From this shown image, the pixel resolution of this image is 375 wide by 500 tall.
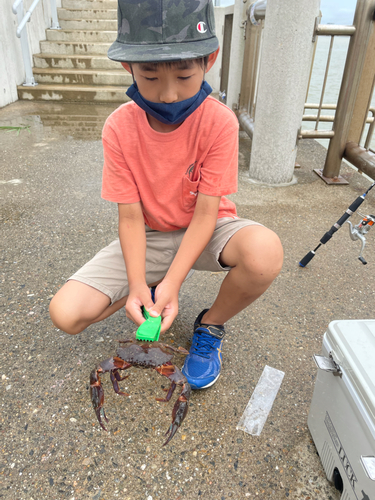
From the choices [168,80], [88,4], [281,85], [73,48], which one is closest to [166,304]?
[168,80]

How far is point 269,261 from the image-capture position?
149 centimetres

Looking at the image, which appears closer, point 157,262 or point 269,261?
point 269,261

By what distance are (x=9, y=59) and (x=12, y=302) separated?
5.49 metres

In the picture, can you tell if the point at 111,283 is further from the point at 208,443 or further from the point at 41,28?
the point at 41,28

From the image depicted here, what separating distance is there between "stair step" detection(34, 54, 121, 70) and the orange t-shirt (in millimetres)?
6166

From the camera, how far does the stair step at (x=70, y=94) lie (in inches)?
250

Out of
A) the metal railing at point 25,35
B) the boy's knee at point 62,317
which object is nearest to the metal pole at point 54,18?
the metal railing at point 25,35

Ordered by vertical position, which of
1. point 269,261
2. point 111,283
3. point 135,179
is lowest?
point 111,283

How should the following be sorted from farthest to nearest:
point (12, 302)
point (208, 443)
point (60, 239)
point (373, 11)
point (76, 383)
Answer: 1. point (373, 11)
2. point (60, 239)
3. point (12, 302)
4. point (76, 383)
5. point (208, 443)

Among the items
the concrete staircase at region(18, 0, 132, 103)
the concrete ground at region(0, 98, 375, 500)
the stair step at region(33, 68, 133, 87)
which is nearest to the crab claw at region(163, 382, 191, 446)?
the concrete ground at region(0, 98, 375, 500)

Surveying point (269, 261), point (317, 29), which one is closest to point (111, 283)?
point (269, 261)

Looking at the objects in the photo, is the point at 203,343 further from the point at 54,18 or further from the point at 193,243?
the point at 54,18

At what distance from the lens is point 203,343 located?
66.7 inches

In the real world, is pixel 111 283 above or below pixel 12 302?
above
